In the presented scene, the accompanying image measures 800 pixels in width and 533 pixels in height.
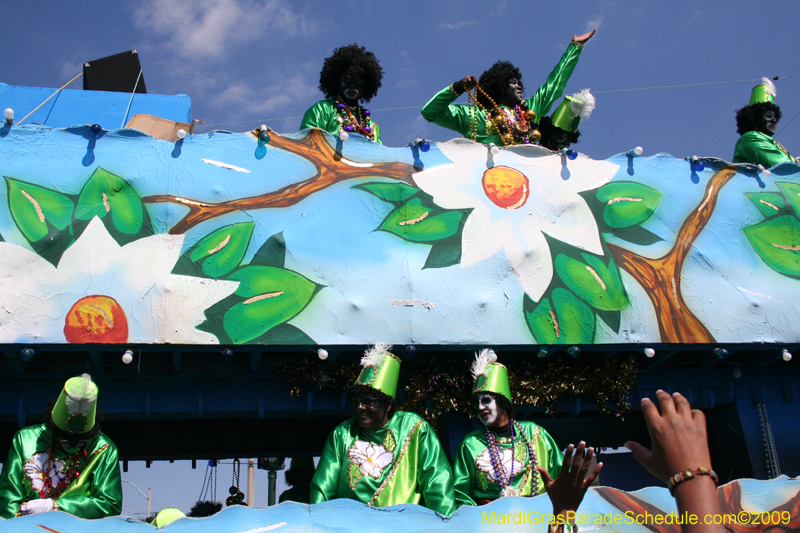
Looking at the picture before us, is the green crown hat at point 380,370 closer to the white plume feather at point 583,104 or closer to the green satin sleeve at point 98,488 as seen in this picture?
the green satin sleeve at point 98,488

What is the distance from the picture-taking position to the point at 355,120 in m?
6.28

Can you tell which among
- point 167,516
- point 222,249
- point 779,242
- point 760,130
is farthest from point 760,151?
point 167,516

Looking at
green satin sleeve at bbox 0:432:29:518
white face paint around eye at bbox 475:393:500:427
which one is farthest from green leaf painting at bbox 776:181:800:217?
green satin sleeve at bbox 0:432:29:518

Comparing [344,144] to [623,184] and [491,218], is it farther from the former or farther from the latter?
[623,184]

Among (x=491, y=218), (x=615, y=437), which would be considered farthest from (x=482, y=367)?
(x=615, y=437)

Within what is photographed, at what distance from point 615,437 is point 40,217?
550 cm

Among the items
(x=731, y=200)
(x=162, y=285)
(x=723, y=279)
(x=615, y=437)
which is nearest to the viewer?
(x=162, y=285)

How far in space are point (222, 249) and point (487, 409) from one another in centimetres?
218

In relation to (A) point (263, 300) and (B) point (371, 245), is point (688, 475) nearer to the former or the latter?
(A) point (263, 300)

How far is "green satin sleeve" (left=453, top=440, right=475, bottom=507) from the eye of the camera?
442 cm

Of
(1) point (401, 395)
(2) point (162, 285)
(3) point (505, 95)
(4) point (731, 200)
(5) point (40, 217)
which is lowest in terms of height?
(1) point (401, 395)

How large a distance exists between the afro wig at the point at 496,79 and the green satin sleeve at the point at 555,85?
25cm

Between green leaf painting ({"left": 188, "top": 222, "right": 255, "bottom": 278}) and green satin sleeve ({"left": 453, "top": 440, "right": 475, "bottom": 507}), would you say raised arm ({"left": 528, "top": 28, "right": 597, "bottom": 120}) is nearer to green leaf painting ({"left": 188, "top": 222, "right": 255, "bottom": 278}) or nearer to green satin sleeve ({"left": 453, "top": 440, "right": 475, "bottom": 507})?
green leaf painting ({"left": 188, "top": 222, "right": 255, "bottom": 278})

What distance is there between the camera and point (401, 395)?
5.42m
